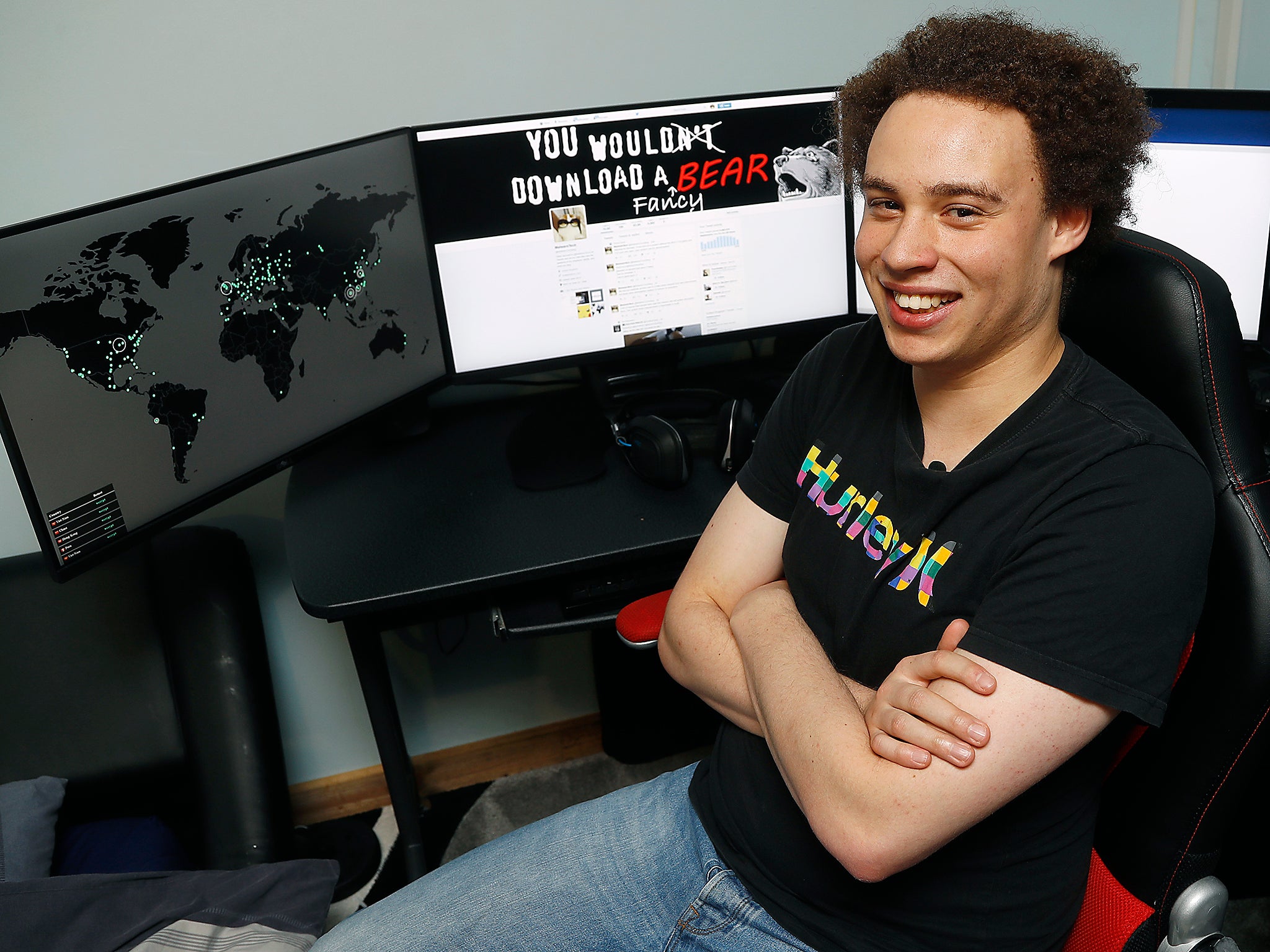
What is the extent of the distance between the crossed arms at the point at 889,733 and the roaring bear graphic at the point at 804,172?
0.85m

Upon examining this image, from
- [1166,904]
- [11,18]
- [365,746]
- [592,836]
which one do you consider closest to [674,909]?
[592,836]

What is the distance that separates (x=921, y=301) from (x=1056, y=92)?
0.21 metres

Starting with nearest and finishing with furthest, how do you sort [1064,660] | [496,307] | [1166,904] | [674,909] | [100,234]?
[1064,660]
[1166,904]
[674,909]
[100,234]
[496,307]

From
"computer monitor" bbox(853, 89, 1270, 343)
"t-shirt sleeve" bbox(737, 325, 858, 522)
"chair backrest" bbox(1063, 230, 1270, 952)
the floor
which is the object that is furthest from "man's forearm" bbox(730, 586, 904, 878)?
the floor

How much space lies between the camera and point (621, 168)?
1621 millimetres

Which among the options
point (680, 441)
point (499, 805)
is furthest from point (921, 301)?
point (499, 805)

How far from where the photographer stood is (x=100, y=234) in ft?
3.99

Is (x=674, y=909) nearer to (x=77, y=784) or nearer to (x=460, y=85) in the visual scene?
(x=77, y=784)

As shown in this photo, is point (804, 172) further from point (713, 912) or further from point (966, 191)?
point (713, 912)

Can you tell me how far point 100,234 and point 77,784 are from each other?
860mm

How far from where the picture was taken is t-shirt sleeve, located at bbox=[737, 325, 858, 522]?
1.17 m

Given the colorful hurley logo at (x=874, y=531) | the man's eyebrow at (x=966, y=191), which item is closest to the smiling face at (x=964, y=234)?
the man's eyebrow at (x=966, y=191)

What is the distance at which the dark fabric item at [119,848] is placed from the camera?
148cm

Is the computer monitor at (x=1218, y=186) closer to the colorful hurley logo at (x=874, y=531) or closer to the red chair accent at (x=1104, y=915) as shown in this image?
the colorful hurley logo at (x=874, y=531)
